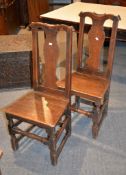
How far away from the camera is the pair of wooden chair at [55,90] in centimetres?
169

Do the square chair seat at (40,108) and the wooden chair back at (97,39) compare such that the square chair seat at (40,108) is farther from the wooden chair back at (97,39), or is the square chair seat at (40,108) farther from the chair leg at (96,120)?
the wooden chair back at (97,39)

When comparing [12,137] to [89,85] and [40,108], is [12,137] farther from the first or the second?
[89,85]

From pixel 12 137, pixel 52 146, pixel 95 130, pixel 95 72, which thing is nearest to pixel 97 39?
pixel 95 72

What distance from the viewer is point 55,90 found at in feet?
6.17

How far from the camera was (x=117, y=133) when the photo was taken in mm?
2154

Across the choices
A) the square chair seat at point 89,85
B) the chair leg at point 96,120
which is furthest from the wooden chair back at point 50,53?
the chair leg at point 96,120

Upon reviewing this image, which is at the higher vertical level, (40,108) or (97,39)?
(97,39)

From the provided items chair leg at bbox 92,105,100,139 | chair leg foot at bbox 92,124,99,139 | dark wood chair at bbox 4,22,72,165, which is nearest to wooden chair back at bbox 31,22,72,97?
dark wood chair at bbox 4,22,72,165

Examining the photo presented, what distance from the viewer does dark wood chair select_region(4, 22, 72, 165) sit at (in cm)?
166

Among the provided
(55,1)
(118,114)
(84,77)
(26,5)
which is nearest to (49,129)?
(84,77)

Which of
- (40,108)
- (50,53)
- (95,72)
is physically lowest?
(40,108)

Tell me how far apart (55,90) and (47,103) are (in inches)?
5.3

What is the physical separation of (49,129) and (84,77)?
721 millimetres

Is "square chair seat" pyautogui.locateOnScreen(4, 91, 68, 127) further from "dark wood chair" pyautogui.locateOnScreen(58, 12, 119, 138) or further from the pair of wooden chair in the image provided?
"dark wood chair" pyautogui.locateOnScreen(58, 12, 119, 138)
